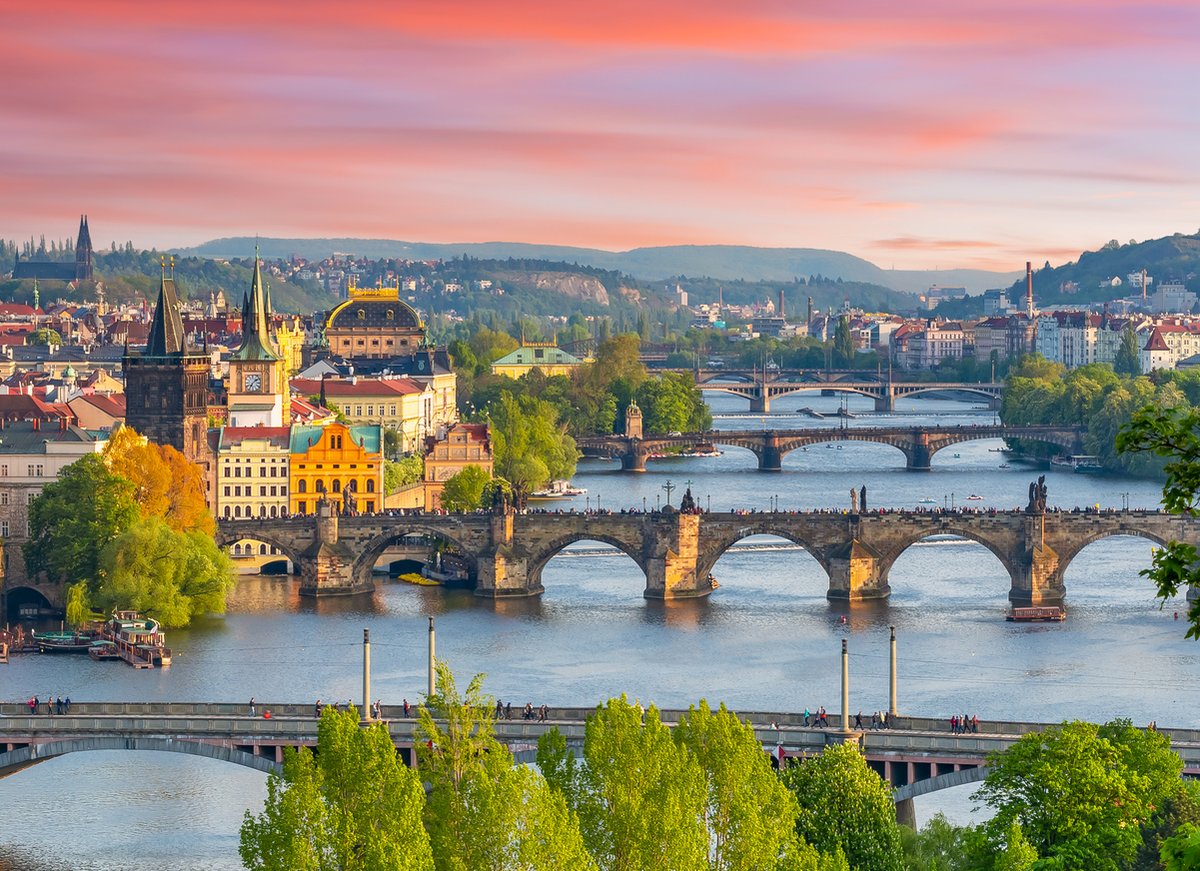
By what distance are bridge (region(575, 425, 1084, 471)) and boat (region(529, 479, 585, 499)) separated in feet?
45.2

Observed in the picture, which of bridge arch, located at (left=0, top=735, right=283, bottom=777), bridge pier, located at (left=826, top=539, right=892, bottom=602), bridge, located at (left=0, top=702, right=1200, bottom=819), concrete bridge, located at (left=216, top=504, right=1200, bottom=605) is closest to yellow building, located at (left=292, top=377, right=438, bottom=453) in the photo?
concrete bridge, located at (left=216, top=504, right=1200, bottom=605)

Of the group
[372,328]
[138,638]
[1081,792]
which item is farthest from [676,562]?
[372,328]

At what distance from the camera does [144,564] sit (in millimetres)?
63125

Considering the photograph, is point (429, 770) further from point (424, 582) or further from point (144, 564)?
point (424, 582)

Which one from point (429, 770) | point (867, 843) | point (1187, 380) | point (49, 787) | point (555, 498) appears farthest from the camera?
point (1187, 380)

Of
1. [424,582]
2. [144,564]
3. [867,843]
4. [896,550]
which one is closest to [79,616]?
[144,564]

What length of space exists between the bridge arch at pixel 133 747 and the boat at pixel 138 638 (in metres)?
15.4

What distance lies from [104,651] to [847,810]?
28.8 m

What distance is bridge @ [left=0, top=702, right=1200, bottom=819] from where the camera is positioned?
1543 inches

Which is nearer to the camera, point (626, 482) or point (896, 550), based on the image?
point (896, 550)

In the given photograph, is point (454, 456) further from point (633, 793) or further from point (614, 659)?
point (633, 793)

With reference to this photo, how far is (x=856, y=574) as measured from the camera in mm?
67375

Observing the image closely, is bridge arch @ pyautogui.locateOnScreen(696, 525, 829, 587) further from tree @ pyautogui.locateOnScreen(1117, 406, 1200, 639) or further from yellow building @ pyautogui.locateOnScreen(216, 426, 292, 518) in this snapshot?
tree @ pyautogui.locateOnScreen(1117, 406, 1200, 639)

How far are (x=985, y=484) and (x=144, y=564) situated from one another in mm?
47143
